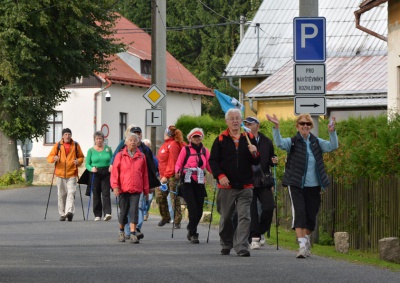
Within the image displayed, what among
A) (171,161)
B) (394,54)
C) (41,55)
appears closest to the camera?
(171,161)

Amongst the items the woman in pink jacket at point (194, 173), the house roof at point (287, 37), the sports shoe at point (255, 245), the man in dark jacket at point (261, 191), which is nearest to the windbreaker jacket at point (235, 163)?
the man in dark jacket at point (261, 191)

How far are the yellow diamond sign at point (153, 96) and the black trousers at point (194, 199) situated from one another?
1264cm

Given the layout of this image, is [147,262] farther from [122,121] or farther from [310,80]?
[122,121]

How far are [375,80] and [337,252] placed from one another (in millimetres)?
24550

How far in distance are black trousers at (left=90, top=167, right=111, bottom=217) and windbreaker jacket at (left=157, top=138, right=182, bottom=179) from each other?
10.6 ft

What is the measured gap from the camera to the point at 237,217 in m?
16.3

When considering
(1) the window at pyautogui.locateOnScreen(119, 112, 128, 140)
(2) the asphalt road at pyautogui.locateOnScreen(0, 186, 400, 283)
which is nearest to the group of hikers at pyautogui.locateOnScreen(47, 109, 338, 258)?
(2) the asphalt road at pyautogui.locateOnScreen(0, 186, 400, 283)

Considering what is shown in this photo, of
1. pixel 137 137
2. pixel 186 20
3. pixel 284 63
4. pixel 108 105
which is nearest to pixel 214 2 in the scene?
pixel 186 20

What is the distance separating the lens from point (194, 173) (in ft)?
62.7

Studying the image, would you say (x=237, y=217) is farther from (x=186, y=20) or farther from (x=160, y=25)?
(x=186, y=20)

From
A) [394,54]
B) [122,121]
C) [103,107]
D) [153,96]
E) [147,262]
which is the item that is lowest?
[147,262]

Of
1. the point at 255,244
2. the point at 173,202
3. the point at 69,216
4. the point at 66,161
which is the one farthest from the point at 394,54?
the point at 255,244

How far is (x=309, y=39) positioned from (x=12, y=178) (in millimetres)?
32250

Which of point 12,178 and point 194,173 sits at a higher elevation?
point 194,173
